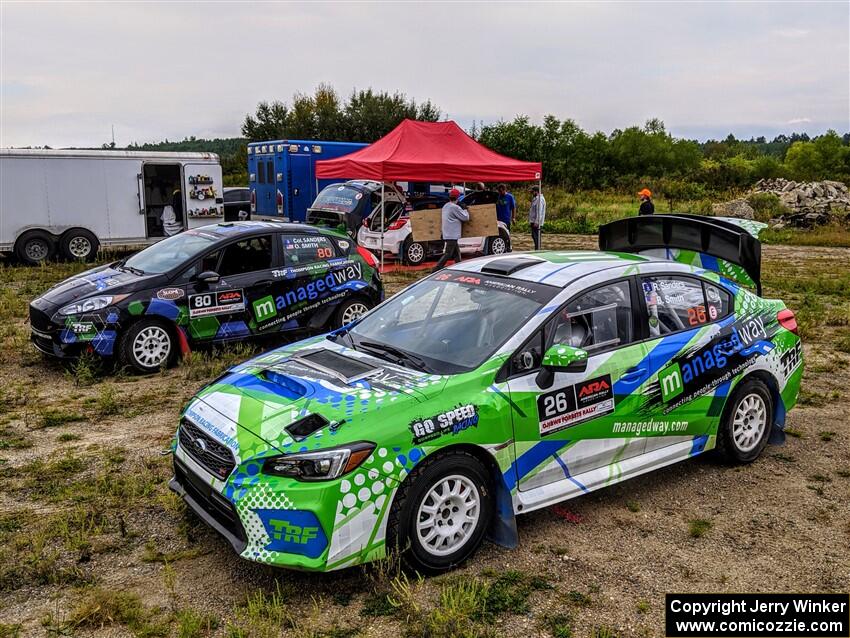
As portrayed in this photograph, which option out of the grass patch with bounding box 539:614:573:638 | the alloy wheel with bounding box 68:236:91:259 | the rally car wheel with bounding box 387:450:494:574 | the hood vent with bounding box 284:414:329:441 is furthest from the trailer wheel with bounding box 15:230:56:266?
the grass patch with bounding box 539:614:573:638

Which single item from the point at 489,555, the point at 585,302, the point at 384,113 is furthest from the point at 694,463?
the point at 384,113

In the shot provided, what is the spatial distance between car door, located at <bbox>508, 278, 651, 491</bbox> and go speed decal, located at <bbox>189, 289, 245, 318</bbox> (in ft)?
16.2

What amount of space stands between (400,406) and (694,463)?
2.93 meters

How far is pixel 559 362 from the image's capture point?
14.2ft

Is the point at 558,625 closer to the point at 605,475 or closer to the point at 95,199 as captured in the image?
the point at 605,475

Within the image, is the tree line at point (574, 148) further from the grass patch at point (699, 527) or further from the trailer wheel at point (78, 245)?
the grass patch at point (699, 527)

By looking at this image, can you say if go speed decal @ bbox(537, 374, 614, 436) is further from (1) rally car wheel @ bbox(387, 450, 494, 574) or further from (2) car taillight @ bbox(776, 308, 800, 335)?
(2) car taillight @ bbox(776, 308, 800, 335)

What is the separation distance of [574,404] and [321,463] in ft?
5.54

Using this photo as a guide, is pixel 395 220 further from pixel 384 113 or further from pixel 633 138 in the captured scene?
pixel 633 138

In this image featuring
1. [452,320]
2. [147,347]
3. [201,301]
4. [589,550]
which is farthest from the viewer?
[201,301]

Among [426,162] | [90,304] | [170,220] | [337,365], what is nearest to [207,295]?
[90,304]

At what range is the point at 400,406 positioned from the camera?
4.06 metres

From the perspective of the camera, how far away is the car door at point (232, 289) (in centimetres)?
851

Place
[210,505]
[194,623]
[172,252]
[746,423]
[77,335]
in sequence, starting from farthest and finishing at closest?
[172,252] < [77,335] < [746,423] < [210,505] < [194,623]
